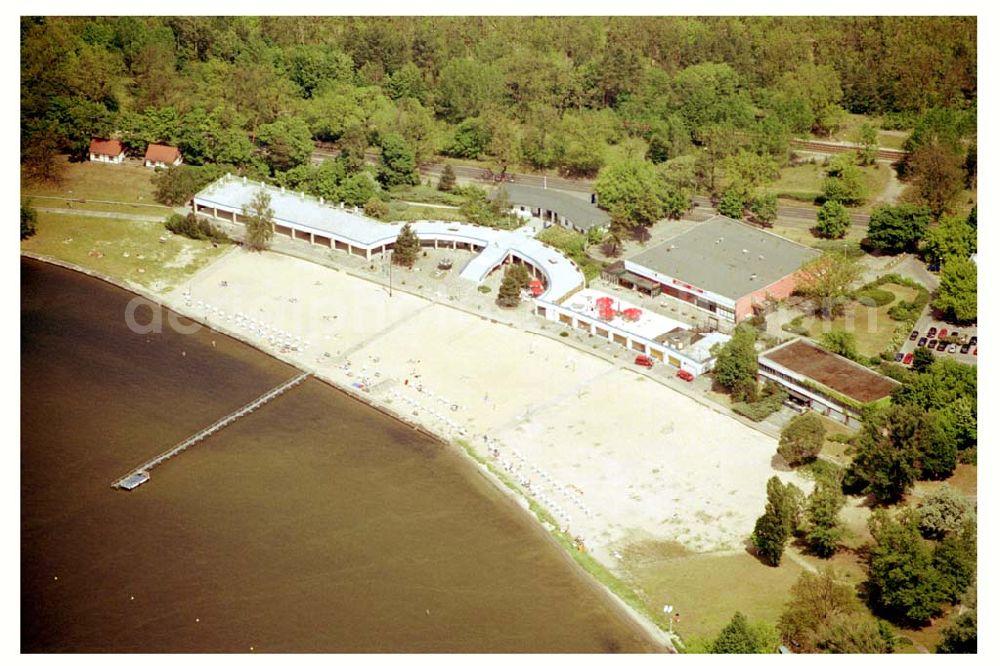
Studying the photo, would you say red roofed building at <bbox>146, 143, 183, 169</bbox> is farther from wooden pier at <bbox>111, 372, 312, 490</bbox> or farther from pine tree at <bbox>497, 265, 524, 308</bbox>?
pine tree at <bbox>497, 265, 524, 308</bbox>

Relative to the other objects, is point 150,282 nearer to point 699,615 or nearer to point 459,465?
point 459,465

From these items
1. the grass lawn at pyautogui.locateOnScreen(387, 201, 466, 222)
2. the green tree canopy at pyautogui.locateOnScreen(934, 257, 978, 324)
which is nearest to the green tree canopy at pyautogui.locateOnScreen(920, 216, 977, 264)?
the green tree canopy at pyautogui.locateOnScreen(934, 257, 978, 324)

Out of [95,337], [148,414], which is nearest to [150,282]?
[95,337]

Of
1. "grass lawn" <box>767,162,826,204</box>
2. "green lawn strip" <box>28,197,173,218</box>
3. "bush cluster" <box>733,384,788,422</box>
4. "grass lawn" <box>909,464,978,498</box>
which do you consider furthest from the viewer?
"grass lawn" <box>767,162,826,204</box>

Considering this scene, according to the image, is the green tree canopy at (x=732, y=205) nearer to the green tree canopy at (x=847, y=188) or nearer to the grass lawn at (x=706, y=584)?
the green tree canopy at (x=847, y=188)

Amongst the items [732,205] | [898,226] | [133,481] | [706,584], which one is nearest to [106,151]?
[133,481]

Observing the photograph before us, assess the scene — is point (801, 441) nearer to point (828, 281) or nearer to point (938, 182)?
point (828, 281)
